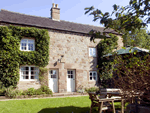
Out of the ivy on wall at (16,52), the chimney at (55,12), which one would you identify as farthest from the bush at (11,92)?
the chimney at (55,12)

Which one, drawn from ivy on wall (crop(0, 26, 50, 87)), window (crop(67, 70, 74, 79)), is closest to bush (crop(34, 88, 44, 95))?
ivy on wall (crop(0, 26, 50, 87))

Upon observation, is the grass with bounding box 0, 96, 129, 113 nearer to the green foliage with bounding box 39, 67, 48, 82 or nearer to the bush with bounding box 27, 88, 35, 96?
the bush with bounding box 27, 88, 35, 96

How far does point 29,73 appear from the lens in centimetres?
1304

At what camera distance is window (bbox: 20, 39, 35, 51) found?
43.2 ft

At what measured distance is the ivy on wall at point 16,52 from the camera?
11984mm

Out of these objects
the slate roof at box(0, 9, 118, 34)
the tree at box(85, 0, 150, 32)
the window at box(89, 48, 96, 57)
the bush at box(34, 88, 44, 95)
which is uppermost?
the slate roof at box(0, 9, 118, 34)

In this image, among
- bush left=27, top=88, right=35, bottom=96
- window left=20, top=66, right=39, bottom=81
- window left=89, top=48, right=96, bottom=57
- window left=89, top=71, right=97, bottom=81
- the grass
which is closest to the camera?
the grass

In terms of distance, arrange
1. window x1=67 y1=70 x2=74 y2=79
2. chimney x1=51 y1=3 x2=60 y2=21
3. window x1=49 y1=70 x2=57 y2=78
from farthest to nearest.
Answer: chimney x1=51 y1=3 x2=60 y2=21 < window x1=67 y1=70 x2=74 y2=79 < window x1=49 y1=70 x2=57 y2=78

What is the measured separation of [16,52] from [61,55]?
4.00 m

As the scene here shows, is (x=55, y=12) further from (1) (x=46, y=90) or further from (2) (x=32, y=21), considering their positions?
(1) (x=46, y=90)

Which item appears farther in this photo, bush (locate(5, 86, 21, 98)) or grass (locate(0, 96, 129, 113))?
bush (locate(5, 86, 21, 98))

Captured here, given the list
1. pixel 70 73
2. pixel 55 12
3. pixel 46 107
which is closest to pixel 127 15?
pixel 46 107

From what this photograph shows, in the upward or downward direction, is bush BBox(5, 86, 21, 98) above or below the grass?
above

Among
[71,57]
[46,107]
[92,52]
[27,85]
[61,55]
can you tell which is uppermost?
[92,52]
